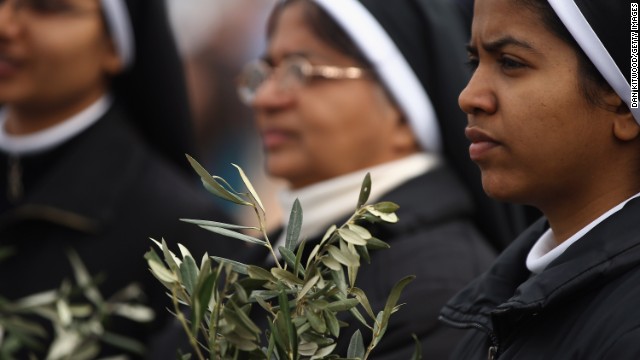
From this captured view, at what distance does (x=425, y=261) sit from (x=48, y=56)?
2.05 meters

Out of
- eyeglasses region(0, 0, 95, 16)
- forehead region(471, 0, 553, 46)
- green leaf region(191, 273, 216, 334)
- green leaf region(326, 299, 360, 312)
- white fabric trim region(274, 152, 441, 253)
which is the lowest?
white fabric trim region(274, 152, 441, 253)

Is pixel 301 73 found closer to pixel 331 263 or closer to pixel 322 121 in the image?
pixel 322 121

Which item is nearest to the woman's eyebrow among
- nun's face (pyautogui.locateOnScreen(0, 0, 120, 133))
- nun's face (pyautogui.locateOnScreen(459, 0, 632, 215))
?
nun's face (pyautogui.locateOnScreen(459, 0, 632, 215))

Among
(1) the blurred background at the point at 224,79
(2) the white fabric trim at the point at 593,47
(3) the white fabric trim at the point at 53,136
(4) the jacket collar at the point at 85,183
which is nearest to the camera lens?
(2) the white fabric trim at the point at 593,47

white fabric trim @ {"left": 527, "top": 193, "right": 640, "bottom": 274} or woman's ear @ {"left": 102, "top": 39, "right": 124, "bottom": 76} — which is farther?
woman's ear @ {"left": 102, "top": 39, "right": 124, "bottom": 76}

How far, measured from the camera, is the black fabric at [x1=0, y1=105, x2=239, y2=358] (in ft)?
17.2

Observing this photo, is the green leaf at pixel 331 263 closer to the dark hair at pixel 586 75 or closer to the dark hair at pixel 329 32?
the dark hair at pixel 586 75

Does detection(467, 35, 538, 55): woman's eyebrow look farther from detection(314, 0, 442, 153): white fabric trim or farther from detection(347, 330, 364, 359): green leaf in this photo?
detection(314, 0, 442, 153): white fabric trim

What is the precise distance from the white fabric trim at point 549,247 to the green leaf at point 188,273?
2.50 ft

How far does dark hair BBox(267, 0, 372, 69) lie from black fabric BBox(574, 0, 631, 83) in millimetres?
1951

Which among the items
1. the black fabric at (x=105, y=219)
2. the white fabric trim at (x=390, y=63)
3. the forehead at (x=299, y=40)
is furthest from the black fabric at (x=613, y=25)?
the black fabric at (x=105, y=219)

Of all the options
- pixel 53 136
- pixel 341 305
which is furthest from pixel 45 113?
pixel 341 305

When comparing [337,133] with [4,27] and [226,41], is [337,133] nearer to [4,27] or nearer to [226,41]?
[4,27]

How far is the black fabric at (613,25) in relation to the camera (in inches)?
109
